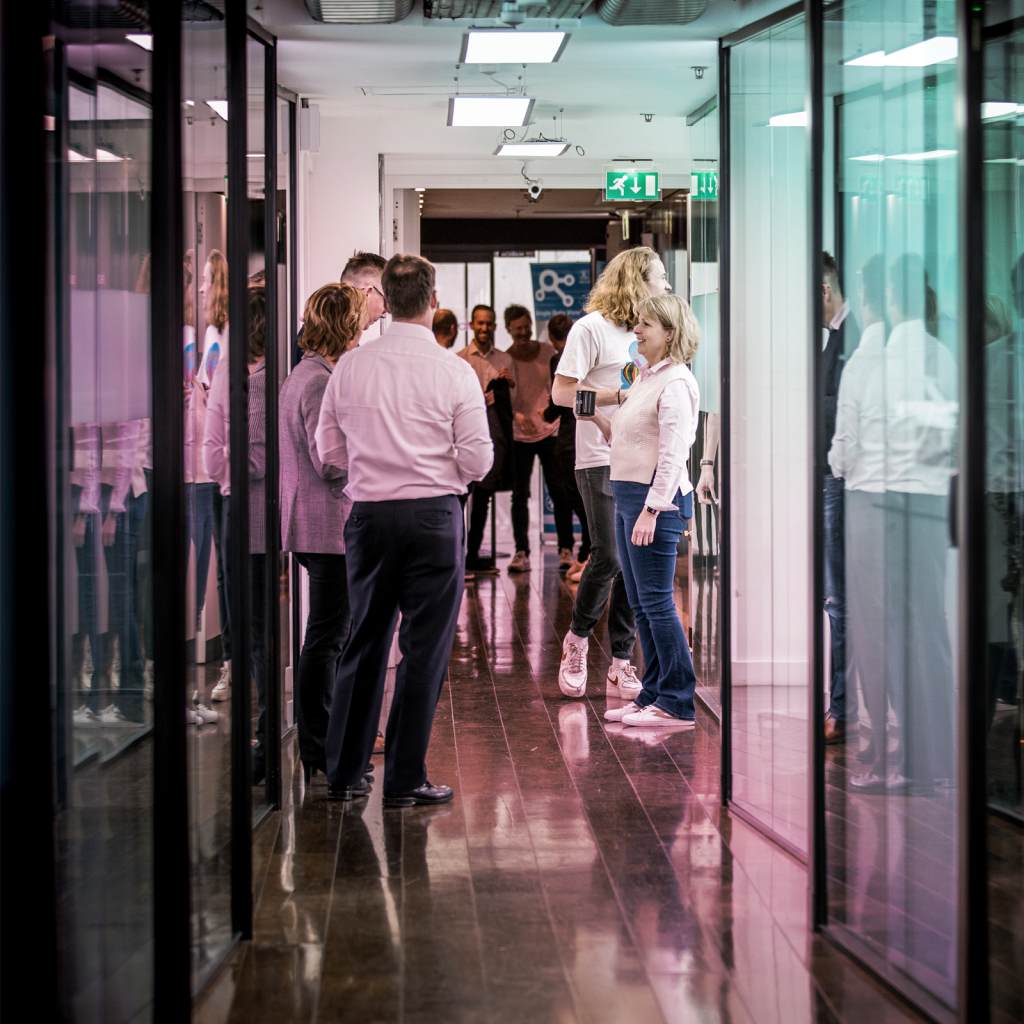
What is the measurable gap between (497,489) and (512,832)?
16.6 ft

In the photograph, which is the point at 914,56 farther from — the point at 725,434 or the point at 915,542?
the point at 725,434

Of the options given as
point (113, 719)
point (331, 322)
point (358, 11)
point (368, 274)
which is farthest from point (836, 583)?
Result: point (358, 11)

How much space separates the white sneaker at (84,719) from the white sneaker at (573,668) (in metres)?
3.06

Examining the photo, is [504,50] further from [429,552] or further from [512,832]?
[512,832]

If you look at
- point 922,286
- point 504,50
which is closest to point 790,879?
point 922,286

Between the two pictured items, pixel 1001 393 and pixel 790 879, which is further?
pixel 1001 393

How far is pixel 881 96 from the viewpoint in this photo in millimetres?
2773

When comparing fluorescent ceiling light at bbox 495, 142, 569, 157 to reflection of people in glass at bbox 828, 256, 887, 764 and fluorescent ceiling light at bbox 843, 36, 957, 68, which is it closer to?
fluorescent ceiling light at bbox 843, 36, 957, 68

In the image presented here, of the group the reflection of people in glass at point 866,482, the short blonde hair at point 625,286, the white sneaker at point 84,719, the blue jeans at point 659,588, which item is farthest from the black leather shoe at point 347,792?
the short blonde hair at point 625,286

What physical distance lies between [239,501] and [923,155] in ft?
5.87

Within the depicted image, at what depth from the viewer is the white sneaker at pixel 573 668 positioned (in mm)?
5223

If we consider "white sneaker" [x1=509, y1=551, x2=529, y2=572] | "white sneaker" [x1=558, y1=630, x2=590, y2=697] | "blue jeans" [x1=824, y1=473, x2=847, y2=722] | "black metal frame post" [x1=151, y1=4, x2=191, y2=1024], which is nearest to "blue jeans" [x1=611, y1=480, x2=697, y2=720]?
"white sneaker" [x1=558, y1=630, x2=590, y2=697]

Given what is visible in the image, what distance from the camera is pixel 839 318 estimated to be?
2857 mm

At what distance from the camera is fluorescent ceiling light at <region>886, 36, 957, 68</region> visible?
2.54m
